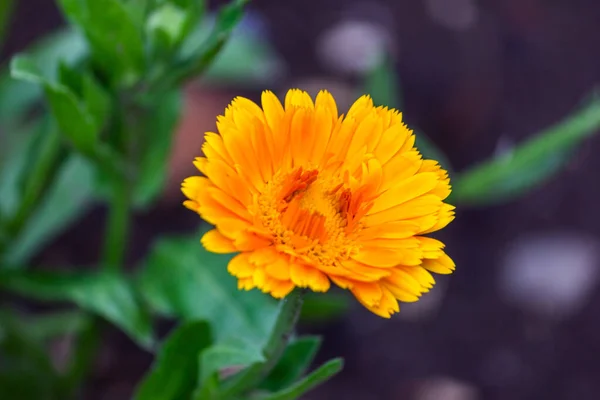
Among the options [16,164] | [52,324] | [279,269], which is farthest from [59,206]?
[279,269]

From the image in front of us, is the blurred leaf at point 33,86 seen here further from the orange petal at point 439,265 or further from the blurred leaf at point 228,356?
the orange petal at point 439,265

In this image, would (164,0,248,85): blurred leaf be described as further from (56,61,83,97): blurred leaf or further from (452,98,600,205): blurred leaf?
(452,98,600,205): blurred leaf

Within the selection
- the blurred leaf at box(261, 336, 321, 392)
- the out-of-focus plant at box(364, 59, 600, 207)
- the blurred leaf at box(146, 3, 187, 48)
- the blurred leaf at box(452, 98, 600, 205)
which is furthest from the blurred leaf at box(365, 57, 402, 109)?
the blurred leaf at box(261, 336, 321, 392)

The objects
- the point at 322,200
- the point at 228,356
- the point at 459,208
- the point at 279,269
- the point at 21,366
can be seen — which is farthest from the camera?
the point at 459,208

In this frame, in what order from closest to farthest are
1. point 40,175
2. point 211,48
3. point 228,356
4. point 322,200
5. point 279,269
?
point 279,269, point 322,200, point 228,356, point 211,48, point 40,175

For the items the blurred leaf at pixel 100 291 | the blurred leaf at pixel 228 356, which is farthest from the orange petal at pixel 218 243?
the blurred leaf at pixel 100 291

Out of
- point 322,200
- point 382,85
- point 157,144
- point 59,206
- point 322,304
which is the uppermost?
point 382,85

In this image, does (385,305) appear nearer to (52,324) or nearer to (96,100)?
(96,100)
